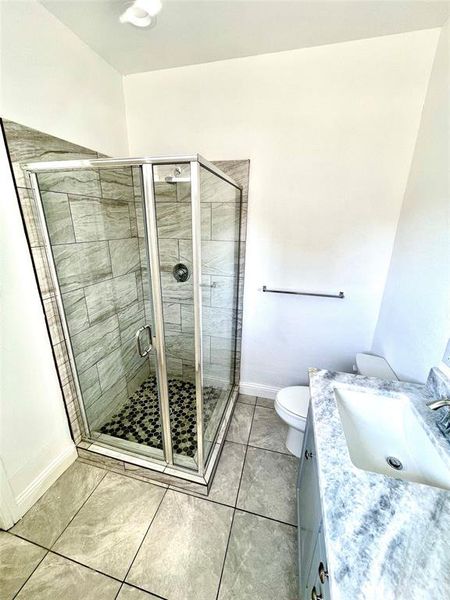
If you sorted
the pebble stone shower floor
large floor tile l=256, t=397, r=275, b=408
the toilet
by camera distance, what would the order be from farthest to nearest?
1. large floor tile l=256, t=397, r=275, b=408
2. the pebble stone shower floor
3. the toilet

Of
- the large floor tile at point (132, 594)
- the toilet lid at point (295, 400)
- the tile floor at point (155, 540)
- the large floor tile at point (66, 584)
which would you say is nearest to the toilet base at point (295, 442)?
the tile floor at point (155, 540)

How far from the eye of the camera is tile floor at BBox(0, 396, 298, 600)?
3.76 feet

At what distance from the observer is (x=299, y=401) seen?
1742 mm

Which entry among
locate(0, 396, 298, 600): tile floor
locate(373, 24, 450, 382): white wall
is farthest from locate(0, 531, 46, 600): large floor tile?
locate(373, 24, 450, 382): white wall

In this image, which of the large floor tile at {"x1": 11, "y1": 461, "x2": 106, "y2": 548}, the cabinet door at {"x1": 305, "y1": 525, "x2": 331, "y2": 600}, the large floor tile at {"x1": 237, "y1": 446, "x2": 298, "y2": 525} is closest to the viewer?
the cabinet door at {"x1": 305, "y1": 525, "x2": 331, "y2": 600}

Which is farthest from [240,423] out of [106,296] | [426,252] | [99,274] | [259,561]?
[426,252]

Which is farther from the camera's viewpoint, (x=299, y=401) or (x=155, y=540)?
(x=299, y=401)

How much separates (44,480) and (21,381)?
0.67 meters

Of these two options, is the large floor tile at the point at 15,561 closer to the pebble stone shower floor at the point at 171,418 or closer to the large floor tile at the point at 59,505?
the large floor tile at the point at 59,505

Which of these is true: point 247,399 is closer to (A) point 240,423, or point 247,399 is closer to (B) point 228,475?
(A) point 240,423

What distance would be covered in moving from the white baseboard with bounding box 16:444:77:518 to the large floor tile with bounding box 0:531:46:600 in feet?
0.43

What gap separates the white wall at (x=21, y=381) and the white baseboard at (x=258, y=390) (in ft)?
4.86

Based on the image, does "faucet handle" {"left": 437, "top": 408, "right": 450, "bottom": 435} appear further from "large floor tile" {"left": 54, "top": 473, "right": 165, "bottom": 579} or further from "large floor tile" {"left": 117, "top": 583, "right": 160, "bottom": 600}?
"large floor tile" {"left": 54, "top": 473, "right": 165, "bottom": 579}

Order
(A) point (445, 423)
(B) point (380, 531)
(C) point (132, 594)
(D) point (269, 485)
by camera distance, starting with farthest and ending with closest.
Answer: (D) point (269, 485) < (C) point (132, 594) < (A) point (445, 423) < (B) point (380, 531)
